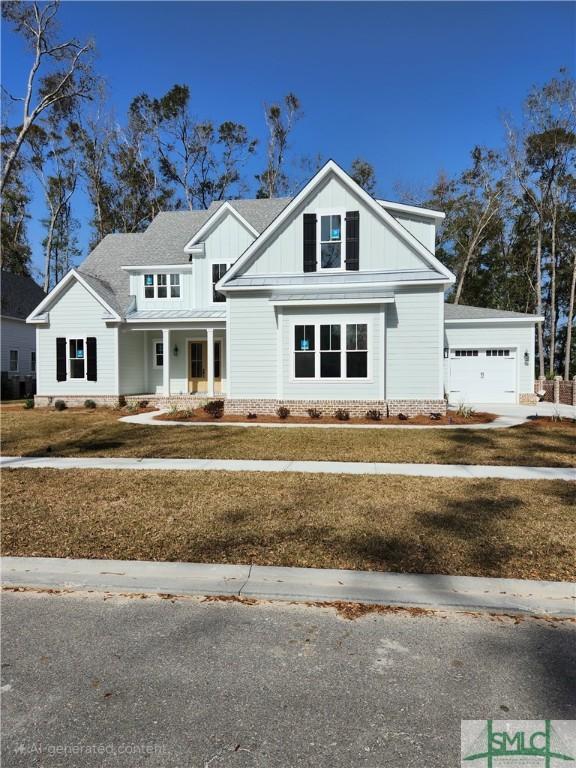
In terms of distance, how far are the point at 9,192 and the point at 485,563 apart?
162 ft

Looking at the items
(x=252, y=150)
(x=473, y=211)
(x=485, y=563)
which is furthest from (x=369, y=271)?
(x=252, y=150)

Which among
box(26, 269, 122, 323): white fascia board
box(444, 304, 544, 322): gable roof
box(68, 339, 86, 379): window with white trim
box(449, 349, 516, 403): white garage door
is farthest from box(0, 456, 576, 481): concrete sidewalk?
box(444, 304, 544, 322): gable roof

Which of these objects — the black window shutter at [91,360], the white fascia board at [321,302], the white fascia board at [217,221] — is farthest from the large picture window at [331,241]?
the black window shutter at [91,360]

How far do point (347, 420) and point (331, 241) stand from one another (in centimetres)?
598

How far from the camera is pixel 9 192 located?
4209 cm

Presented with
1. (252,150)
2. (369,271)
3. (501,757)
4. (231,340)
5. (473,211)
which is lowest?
(501,757)

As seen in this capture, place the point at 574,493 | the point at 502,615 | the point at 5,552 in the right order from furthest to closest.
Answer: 1. the point at 574,493
2. the point at 5,552
3. the point at 502,615

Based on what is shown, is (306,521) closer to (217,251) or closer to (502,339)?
(217,251)

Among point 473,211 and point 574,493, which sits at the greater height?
point 473,211

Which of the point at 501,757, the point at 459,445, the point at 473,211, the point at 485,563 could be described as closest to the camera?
the point at 501,757

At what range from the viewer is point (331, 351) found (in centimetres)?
1571

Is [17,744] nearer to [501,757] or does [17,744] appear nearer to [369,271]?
[501,757]

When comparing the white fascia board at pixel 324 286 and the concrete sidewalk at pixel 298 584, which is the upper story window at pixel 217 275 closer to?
the white fascia board at pixel 324 286

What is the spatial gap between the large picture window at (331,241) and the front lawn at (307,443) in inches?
240
